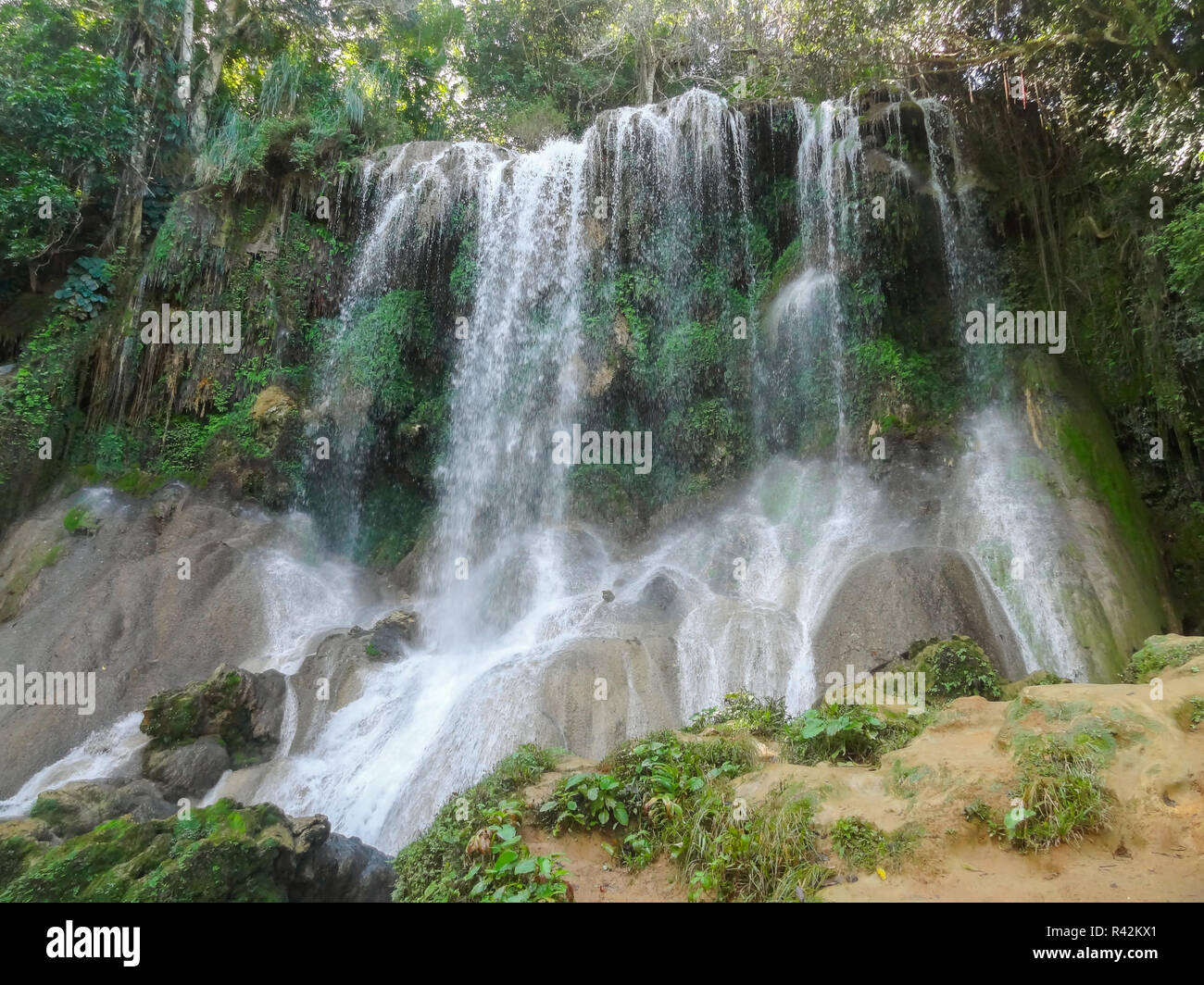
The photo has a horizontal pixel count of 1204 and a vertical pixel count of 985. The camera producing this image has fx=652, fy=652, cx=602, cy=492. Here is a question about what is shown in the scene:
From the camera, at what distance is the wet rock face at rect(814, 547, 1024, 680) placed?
7949mm

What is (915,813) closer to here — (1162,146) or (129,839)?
(129,839)

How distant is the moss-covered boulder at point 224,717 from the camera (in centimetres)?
808

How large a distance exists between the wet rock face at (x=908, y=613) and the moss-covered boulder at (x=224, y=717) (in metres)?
7.13

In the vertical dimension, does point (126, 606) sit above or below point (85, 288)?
below

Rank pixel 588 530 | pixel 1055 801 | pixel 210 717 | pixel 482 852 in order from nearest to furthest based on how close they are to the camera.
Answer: pixel 1055 801
pixel 482 852
pixel 210 717
pixel 588 530

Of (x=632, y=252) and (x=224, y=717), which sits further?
(x=632, y=252)

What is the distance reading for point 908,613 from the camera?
830cm

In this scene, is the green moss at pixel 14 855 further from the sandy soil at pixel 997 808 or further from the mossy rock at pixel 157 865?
the sandy soil at pixel 997 808

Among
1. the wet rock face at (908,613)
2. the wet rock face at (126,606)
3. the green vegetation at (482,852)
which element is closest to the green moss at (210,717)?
the wet rock face at (126,606)

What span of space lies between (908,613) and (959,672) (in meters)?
2.32

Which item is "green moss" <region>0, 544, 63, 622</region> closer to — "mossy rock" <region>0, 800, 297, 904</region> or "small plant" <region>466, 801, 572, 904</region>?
"mossy rock" <region>0, 800, 297, 904</region>

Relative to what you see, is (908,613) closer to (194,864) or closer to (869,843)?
(869,843)

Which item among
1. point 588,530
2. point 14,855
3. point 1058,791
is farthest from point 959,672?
point 14,855

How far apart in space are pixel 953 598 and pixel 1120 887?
19.2 ft
